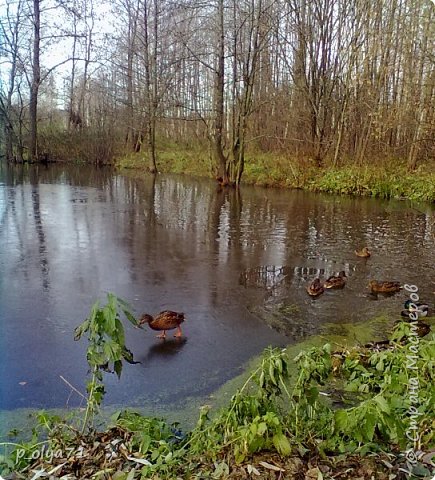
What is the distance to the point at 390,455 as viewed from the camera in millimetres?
1746

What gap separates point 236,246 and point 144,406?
3.93 m

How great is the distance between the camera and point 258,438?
5.64 feet

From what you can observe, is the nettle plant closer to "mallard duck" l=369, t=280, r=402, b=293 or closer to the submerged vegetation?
the submerged vegetation

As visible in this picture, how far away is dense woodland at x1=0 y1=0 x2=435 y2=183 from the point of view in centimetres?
856

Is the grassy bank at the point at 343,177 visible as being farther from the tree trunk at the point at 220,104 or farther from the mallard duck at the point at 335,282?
the mallard duck at the point at 335,282

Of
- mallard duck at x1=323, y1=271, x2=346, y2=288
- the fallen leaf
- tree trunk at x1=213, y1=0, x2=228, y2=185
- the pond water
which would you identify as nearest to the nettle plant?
the pond water

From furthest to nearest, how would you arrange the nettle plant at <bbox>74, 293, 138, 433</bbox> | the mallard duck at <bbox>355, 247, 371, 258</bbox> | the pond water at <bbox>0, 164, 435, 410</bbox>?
the mallard duck at <bbox>355, 247, 371, 258</bbox> < the pond water at <bbox>0, 164, 435, 410</bbox> < the nettle plant at <bbox>74, 293, 138, 433</bbox>

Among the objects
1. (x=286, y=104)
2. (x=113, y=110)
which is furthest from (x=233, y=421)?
(x=286, y=104)

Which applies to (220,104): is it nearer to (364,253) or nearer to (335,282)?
(364,253)

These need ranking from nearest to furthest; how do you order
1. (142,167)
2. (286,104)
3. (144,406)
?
1. (144,406)
2. (286,104)
3. (142,167)

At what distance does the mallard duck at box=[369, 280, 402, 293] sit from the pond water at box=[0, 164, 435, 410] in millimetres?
113

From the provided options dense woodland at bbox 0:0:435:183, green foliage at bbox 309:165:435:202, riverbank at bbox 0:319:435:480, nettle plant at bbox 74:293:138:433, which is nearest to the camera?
riverbank at bbox 0:319:435:480

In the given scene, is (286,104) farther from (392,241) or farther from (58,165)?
(392,241)

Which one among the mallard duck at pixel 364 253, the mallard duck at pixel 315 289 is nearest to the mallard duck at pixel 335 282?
the mallard duck at pixel 315 289
